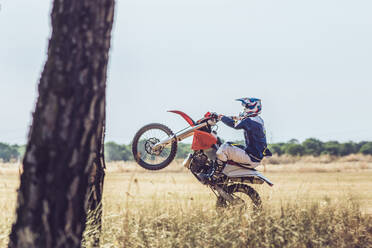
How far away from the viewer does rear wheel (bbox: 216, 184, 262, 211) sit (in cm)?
852

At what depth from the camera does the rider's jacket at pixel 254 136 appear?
29.0 ft

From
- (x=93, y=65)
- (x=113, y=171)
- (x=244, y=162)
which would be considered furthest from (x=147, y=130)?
(x=113, y=171)

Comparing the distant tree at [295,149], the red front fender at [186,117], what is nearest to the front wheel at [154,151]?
the red front fender at [186,117]

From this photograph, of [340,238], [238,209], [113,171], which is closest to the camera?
[340,238]

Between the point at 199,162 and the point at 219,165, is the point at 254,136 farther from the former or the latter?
the point at 199,162

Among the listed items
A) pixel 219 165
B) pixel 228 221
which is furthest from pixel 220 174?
pixel 228 221

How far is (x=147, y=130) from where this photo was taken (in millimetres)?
10023

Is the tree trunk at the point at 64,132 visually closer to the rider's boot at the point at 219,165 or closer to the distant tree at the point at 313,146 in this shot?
the rider's boot at the point at 219,165

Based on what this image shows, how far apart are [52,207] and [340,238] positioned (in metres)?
4.43

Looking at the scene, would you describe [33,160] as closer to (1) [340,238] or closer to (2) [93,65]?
(2) [93,65]

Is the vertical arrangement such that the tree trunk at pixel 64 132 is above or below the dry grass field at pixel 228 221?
above

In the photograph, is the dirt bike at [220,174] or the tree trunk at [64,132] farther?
the dirt bike at [220,174]

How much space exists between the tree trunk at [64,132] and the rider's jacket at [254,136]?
4045 millimetres

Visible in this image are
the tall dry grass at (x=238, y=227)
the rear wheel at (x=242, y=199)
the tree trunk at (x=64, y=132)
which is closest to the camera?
the tree trunk at (x=64, y=132)
